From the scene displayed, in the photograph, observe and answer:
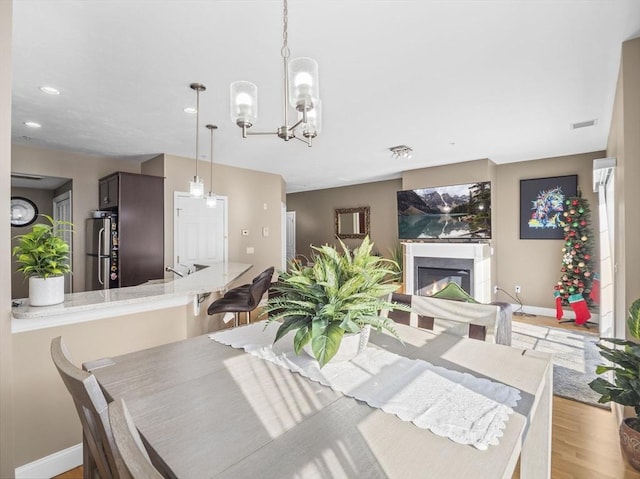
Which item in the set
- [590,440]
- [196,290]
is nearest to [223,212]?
[196,290]

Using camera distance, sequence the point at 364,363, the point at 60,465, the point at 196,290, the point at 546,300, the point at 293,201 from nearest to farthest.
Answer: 1. the point at 364,363
2. the point at 60,465
3. the point at 196,290
4. the point at 546,300
5. the point at 293,201

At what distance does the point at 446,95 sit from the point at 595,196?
3.64 meters

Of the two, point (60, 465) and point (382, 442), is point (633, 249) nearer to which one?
point (382, 442)

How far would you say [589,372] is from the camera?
3.09 meters

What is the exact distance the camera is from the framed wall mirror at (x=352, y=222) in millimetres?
7746

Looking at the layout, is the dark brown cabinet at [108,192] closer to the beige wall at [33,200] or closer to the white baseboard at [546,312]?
the beige wall at [33,200]

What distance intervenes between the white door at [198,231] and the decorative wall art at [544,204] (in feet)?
16.8

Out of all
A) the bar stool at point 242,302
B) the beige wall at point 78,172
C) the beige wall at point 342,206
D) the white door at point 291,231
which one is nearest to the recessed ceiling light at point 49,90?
the bar stool at point 242,302

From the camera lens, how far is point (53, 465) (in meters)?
1.70

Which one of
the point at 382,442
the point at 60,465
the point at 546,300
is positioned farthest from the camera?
the point at 546,300

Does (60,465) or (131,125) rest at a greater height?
(131,125)

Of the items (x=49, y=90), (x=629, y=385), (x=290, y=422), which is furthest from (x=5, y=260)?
(x=629, y=385)

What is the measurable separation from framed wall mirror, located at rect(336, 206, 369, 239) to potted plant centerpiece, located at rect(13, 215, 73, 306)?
6183mm

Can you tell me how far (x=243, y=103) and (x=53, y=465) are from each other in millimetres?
2167
